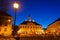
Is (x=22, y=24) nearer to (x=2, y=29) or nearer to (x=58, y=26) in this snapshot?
(x=2, y=29)

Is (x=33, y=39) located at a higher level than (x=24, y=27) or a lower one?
lower

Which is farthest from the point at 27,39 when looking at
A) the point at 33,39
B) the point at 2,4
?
the point at 2,4

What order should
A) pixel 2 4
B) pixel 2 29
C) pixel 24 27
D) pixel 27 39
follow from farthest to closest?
pixel 24 27 → pixel 2 29 → pixel 2 4 → pixel 27 39

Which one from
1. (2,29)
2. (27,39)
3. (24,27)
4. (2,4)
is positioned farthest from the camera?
(24,27)

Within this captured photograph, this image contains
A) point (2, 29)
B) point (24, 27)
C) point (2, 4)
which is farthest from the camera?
point (24, 27)

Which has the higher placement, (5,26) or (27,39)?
(5,26)

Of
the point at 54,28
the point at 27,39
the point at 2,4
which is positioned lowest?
the point at 27,39

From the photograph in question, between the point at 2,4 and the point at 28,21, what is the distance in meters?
31.7

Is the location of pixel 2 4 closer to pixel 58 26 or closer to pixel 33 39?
pixel 33 39

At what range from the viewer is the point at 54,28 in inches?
3145

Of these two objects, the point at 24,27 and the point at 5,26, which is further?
the point at 24,27

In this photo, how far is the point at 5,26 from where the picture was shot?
80.6 meters

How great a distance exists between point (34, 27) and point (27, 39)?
48.2 meters

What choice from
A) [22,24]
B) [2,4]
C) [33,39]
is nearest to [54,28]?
[22,24]
